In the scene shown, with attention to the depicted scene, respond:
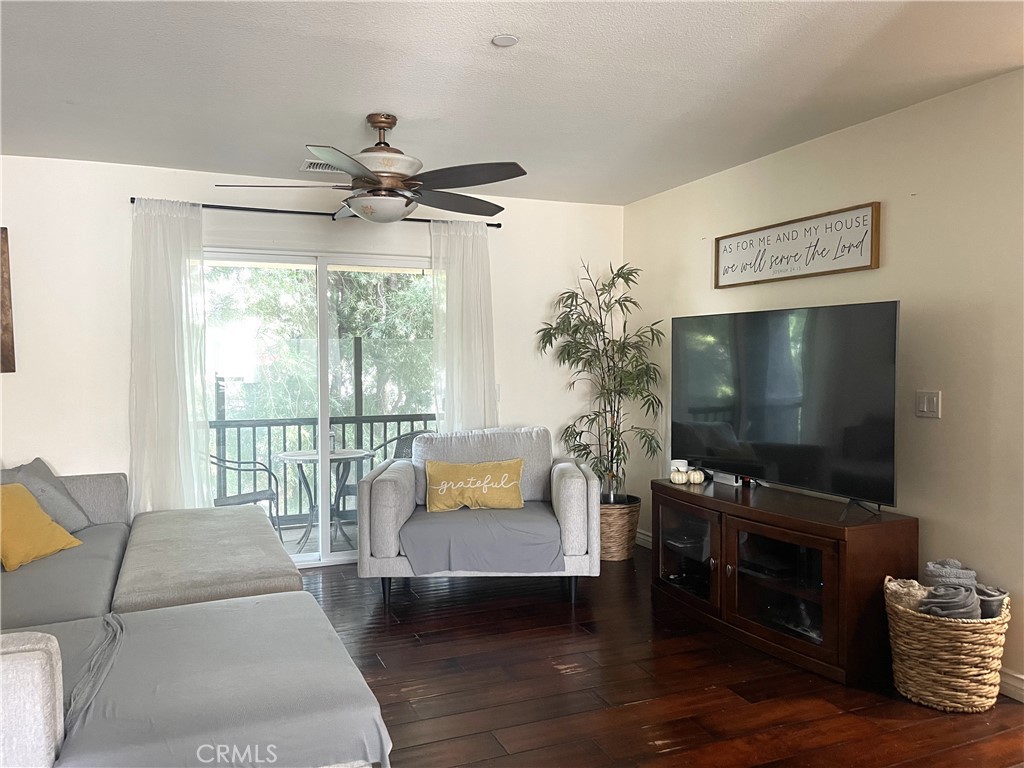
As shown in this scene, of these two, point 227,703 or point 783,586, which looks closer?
point 227,703

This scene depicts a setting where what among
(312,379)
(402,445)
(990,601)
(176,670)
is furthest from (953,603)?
(312,379)

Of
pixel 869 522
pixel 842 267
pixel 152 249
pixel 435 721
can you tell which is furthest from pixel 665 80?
pixel 152 249

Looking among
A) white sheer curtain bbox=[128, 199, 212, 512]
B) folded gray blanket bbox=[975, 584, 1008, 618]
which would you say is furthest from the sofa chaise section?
folded gray blanket bbox=[975, 584, 1008, 618]

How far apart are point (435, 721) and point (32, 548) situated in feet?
6.24

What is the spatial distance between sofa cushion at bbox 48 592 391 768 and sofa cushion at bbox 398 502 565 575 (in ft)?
5.07

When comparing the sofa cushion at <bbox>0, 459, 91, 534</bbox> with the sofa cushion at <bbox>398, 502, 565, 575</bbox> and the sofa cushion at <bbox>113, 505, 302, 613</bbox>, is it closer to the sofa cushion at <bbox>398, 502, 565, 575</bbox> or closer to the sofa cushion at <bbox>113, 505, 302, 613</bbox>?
the sofa cushion at <bbox>113, 505, 302, 613</bbox>

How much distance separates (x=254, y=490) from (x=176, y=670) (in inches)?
110

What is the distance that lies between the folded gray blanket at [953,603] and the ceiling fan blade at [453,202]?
7.84 ft

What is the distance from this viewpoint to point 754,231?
13.8 ft

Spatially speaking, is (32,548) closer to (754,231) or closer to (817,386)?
(817,386)

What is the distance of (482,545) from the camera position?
12.6ft

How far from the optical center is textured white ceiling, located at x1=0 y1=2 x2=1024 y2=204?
2398 mm

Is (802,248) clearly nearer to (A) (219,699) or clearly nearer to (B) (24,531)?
(A) (219,699)

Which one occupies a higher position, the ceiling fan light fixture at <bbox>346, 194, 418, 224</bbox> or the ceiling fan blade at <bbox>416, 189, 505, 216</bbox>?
the ceiling fan blade at <bbox>416, 189, 505, 216</bbox>
